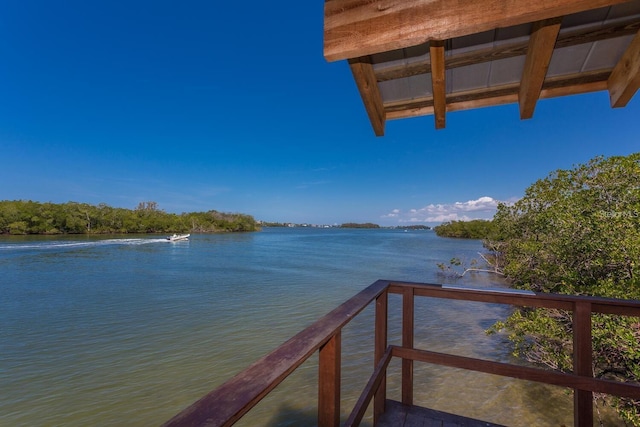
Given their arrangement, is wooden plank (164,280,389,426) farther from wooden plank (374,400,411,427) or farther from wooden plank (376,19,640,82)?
wooden plank (376,19,640,82)

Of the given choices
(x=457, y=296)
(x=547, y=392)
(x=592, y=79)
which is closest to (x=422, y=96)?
(x=592, y=79)

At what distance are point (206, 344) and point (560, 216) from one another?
21.7 feet

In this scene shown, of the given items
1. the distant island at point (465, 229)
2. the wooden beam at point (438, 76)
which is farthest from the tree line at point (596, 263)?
the distant island at point (465, 229)

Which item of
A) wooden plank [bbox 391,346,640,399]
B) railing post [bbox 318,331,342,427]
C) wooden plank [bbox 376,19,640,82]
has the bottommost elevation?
wooden plank [bbox 391,346,640,399]

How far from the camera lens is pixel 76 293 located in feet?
33.2

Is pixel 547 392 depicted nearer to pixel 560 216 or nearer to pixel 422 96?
pixel 560 216

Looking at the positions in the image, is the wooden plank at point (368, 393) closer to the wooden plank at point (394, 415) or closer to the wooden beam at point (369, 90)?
the wooden plank at point (394, 415)

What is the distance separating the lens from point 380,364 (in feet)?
5.26

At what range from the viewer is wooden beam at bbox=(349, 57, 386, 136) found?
1.48m

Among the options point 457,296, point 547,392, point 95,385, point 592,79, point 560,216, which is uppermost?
point 592,79

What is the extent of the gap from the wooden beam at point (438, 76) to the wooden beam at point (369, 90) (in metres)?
0.33

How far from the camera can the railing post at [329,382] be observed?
0.99m

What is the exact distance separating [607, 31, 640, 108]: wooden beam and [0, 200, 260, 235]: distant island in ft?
173

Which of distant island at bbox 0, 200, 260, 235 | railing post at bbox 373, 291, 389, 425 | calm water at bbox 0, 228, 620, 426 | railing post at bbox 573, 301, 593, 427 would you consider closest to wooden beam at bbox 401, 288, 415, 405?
railing post at bbox 373, 291, 389, 425
